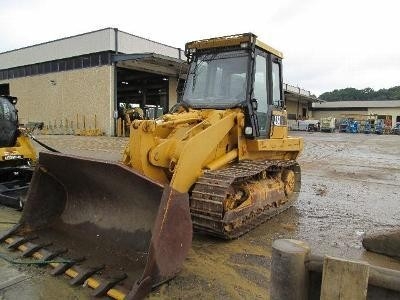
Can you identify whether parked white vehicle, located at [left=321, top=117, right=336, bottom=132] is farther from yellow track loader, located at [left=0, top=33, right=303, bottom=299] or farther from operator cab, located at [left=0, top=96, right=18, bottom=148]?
operator cab, located at [left=0, top=96, right=18, bottom=148]

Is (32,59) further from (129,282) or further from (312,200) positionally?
(129,282)

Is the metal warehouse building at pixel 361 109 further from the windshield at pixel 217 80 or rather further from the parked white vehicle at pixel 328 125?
the windshield at pixel 217 80

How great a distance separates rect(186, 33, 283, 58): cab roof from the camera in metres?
6.06

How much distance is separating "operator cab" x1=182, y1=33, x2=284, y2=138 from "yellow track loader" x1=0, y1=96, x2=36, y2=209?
3.46 m

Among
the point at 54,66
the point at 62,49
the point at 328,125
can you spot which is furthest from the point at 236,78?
the point at 328,125

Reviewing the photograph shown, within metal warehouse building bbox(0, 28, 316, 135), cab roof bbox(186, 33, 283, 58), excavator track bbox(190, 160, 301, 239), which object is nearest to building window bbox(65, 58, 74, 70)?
metal warehouse building bbox(0, 28, 316, 135)

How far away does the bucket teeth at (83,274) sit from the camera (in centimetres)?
375

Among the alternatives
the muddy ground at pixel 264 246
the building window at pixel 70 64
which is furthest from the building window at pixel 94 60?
the muddy ground at pixel 264 246

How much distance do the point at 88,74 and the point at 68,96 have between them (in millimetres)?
3050

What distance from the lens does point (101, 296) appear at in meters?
3.52

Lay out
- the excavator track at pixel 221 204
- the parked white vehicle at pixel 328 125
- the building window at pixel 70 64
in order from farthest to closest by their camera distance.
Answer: the parked white vehicle at pixel 328 125 → the building window at pixel 70 64 → the excavator track at pixel 221 204

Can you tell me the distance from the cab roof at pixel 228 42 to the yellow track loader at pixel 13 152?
379 cm

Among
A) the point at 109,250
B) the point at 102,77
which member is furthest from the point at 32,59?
the point at 109,250

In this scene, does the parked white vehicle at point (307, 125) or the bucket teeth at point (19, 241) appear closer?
the bucket teeth at point (19, 241)
